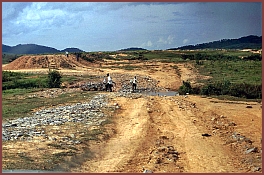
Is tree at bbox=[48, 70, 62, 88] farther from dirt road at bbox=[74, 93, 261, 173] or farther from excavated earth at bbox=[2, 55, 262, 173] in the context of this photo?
dirt road at bbox=[74, 93, 261, 173]

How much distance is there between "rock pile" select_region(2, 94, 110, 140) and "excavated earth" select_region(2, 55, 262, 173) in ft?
1.57

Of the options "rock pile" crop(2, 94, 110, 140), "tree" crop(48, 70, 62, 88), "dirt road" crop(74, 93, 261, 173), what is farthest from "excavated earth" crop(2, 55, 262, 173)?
"tree" crop(48, 70, 62, 88)

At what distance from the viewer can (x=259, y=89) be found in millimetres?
27828

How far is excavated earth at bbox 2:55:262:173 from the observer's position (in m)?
10.9

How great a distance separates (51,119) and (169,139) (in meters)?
5.22

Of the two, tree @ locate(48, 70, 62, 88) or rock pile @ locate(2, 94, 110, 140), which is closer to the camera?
rock pile @ locate(2, 94, 110, 140)

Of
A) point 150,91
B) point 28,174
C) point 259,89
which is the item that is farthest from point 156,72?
point 28,174

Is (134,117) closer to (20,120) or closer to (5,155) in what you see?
(20,120)

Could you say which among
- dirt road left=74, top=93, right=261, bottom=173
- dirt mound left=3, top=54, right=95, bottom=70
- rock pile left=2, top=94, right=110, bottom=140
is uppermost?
dirt mound left=3, top=54, right=95, bottom=70

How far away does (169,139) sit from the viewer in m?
13.9

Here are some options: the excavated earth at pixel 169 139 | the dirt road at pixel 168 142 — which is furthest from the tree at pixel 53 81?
the dirt road at pixel 168 142

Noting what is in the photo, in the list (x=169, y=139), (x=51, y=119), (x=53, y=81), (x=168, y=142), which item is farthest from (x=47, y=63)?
(x=168, y=142)

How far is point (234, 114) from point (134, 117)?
499 centimetres

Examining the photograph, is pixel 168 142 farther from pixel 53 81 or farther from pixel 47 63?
pixel 47 63
